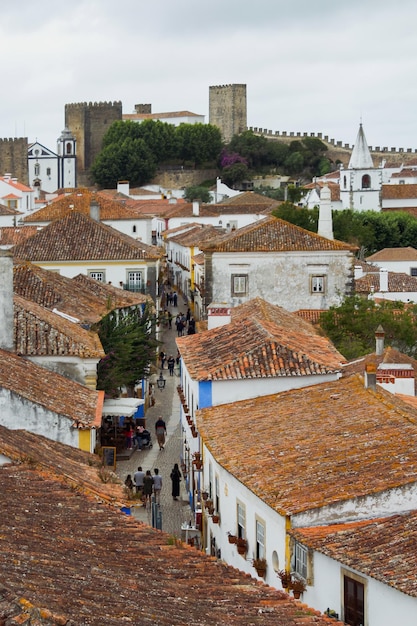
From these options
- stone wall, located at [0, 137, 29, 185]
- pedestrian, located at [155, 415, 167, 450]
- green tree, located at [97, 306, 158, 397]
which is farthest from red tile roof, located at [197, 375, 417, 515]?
stone wall, located at [0, 137, 29, 185]

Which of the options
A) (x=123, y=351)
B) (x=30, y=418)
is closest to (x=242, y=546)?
(x=30, y=418)

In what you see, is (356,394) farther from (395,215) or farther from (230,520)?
(395,215)

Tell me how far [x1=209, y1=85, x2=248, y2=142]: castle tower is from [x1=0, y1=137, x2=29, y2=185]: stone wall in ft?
111

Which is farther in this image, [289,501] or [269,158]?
[269,158]

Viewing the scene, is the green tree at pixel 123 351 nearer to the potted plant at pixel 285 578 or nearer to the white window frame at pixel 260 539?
the white window frame at pixel 260 539

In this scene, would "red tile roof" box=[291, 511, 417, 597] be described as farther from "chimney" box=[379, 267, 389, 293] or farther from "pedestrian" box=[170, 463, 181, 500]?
"chimney" box=[379, 267, 389, 293]

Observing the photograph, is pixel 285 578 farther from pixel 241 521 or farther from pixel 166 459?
pixel 166 459

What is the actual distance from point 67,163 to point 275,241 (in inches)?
2962

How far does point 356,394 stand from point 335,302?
2120 centimetres

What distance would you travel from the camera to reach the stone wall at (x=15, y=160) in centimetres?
10706

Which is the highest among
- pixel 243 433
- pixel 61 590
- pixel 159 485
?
pixel 61 590

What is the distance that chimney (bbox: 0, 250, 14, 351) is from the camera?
61.8 feet

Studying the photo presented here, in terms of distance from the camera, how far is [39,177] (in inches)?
4368

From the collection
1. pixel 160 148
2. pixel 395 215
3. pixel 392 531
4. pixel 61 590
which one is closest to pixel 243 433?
pixel 392 531
